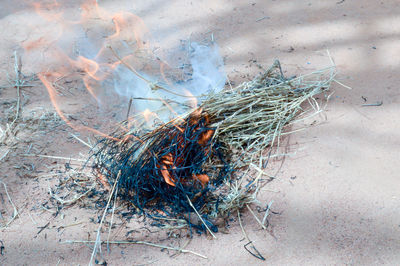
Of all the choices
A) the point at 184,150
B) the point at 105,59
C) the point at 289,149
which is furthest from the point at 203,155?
the point at 105,59

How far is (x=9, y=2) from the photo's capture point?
4.18 metres

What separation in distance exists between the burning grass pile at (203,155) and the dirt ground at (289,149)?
0.11m

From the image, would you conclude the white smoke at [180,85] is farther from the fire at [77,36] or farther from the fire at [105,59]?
the fire at [77,36]

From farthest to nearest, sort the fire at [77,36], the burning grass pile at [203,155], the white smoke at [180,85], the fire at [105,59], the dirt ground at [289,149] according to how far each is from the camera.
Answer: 1. the fire at [77,36]
2. the white smoke at [180,85]
3. the fire at [105,59]
4. the burning grass pile at [203,155]
5. the dirt ground at [289,149]

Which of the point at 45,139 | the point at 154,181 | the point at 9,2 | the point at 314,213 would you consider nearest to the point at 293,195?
the point at 314,213

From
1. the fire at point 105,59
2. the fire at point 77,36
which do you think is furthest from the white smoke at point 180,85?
the fire at point 77,36

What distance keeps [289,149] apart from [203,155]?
48 cm

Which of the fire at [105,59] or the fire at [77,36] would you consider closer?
the fire at [105,59]

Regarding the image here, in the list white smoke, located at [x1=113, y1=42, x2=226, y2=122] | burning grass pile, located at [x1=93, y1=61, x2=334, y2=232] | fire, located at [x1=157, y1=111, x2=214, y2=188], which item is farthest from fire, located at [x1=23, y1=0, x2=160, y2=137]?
fire, located at [x1=157, y1=111, x2=214, y2=188]

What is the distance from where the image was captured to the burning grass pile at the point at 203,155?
6.72 ft

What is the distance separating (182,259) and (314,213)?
65 cm

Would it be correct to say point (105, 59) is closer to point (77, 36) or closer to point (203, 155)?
point (77, 36)

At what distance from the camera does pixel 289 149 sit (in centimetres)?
231

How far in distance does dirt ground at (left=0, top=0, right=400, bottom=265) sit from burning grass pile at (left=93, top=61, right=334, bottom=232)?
111 millimetres
